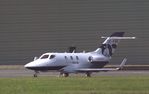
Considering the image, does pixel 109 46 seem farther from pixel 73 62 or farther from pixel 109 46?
pixel 73 62

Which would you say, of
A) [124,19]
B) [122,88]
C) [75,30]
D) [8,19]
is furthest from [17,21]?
[122,88]

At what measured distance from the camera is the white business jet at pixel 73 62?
127ft

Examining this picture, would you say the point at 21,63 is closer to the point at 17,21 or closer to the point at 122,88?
the point at 17,21

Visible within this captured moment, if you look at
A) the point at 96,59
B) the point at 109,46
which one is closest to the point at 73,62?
the point at 96,59

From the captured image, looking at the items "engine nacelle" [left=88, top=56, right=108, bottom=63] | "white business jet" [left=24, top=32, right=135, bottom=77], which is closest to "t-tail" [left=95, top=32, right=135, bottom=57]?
"white business jet" [left=24, top=32, right=135, bottom=77]

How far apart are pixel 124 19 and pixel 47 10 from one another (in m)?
6.43

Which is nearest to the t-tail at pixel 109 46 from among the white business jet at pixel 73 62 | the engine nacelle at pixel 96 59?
the white business jet at pixel 73 62

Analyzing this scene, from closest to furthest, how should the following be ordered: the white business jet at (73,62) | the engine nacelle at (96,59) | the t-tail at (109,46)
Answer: the white business jet at (73,62)
the engine nacelle at (96,59)
the t-tail at (109,46)

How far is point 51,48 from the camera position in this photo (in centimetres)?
5506

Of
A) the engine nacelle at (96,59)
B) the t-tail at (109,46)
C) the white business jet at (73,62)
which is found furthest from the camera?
the t-tail at (109,46)

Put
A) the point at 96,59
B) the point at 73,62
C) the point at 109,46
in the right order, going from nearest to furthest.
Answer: the point at 73,62 → the point at 96,59 → the point at 109,46

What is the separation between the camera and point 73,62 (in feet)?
A: 134

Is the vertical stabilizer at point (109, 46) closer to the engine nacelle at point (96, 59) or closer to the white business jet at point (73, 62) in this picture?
the white business jet at point (73, 62)

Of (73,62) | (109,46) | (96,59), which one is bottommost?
(73,62)
